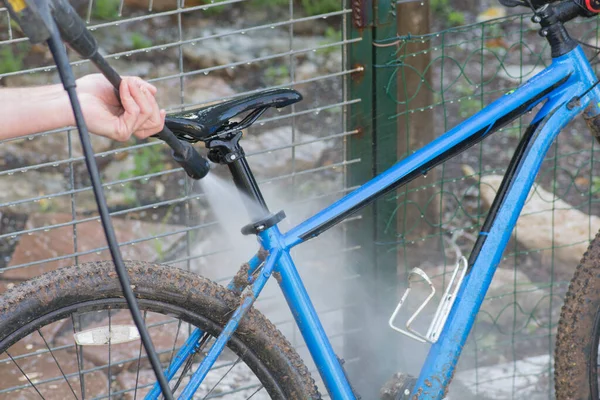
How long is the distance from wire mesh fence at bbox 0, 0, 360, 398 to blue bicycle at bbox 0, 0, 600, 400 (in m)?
0.49

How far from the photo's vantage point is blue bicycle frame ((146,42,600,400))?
195 centimetres

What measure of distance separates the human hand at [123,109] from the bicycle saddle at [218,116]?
136 millimetres

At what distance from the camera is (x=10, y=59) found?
17.5 ft

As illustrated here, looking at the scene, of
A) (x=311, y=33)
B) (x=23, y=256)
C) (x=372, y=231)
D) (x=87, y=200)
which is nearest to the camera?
(x=372, y=231)

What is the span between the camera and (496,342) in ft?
11.0

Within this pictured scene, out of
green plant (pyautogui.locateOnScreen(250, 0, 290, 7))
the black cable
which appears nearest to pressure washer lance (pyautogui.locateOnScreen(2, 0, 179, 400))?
the black cable

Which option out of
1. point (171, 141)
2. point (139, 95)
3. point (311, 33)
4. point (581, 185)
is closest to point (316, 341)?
point (171, 141)

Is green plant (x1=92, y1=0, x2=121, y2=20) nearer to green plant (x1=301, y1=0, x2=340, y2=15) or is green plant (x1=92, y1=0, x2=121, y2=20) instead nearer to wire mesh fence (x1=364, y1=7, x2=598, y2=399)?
green plant (x1=301, y1=0, x2=340, y2=15)

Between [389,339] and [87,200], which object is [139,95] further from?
[87,200]

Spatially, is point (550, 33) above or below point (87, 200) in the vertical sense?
below

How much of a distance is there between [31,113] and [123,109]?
0.17 meters

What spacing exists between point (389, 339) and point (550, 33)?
119 centimetres

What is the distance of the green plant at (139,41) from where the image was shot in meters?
5.82

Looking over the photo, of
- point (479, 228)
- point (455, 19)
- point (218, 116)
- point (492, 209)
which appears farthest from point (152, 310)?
point (455, 19)
